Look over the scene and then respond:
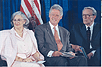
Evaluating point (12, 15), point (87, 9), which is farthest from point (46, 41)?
point (87, 9)

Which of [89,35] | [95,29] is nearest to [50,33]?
[89,35]

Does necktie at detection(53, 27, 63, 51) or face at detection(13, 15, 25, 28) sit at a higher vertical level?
face at detection(13, 15, 25, 28)

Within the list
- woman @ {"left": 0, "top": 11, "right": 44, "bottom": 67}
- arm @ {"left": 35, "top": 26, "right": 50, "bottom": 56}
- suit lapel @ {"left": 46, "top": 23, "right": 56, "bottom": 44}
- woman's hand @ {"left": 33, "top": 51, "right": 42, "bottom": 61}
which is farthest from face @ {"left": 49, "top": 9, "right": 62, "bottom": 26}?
woman's hand @ {"left": 33, "top": 51, "right": 42, "bottom": 61}

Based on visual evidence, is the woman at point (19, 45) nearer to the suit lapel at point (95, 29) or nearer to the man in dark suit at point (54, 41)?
the man in dark suit at point (54, 41)

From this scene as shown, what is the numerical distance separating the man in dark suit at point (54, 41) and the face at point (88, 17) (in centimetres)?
49

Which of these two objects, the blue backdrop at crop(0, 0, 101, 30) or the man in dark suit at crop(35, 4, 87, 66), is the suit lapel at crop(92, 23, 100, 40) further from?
the man in dark suit at crop(35, 4, 87, 66)

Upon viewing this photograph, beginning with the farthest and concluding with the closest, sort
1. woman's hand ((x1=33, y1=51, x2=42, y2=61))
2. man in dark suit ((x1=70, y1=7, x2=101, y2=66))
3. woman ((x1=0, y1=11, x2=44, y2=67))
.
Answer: man in dark suit ((x1=70, y1=7, x2=101, y2=66)) → woman's hand ((x1=33, y1=51, x2=42, y2=61)) → woman ((x1=0, y1=11, x2=44, y2=67))

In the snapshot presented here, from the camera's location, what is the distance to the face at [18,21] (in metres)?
3.06

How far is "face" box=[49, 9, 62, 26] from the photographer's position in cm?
318

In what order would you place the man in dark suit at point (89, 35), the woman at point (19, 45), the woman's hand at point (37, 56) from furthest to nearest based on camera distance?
the man in dark suit at point (89, 35) → the woman's hand at point (37, 56) → the woman at point (19, 45)

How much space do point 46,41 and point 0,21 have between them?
105 centimetres

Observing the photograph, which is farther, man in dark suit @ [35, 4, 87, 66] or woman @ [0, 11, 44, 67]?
man in dark suit @ [35, 4, 87, 66]

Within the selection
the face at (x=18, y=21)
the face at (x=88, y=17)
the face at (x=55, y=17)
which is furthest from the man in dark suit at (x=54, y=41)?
the face at (x=88, y=17)

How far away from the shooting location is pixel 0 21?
3123 millimetres
